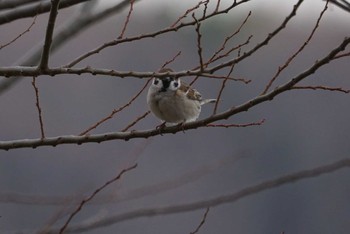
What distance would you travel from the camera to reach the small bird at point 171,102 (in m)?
5.18

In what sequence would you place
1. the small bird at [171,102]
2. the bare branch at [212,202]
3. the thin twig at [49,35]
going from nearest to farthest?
the thin twig at [49,35], the bare branch at [212,202], the small bird at [171,102]

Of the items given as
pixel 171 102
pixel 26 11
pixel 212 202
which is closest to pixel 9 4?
pixel 26 11

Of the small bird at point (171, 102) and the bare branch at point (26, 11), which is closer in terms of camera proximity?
the bare branch at point (26, 11)

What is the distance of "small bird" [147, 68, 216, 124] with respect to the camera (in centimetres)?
518

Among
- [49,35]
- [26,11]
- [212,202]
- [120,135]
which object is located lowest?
[212,202]

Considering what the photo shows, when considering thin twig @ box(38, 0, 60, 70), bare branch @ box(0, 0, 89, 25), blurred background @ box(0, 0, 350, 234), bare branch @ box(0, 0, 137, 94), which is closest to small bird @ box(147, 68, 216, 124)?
bare branch @ box(0, 0, 137, 94)

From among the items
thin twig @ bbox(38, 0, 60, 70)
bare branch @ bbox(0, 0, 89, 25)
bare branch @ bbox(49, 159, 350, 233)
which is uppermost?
bare branch @ bbox(0, 0, 89, 25)

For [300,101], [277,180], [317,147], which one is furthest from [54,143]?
[300,101]

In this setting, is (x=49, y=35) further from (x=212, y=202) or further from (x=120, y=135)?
(x=212, y=202)

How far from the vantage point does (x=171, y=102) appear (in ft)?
17.1

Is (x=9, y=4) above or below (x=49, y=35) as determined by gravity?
above

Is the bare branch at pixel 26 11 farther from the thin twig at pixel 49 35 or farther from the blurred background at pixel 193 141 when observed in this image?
the blurred background at pixel 193 141

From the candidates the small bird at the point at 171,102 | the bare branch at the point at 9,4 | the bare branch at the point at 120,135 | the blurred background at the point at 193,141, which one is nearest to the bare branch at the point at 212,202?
the bare branch at the point at 120,135

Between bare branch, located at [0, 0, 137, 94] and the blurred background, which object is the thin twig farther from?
the blurred background
